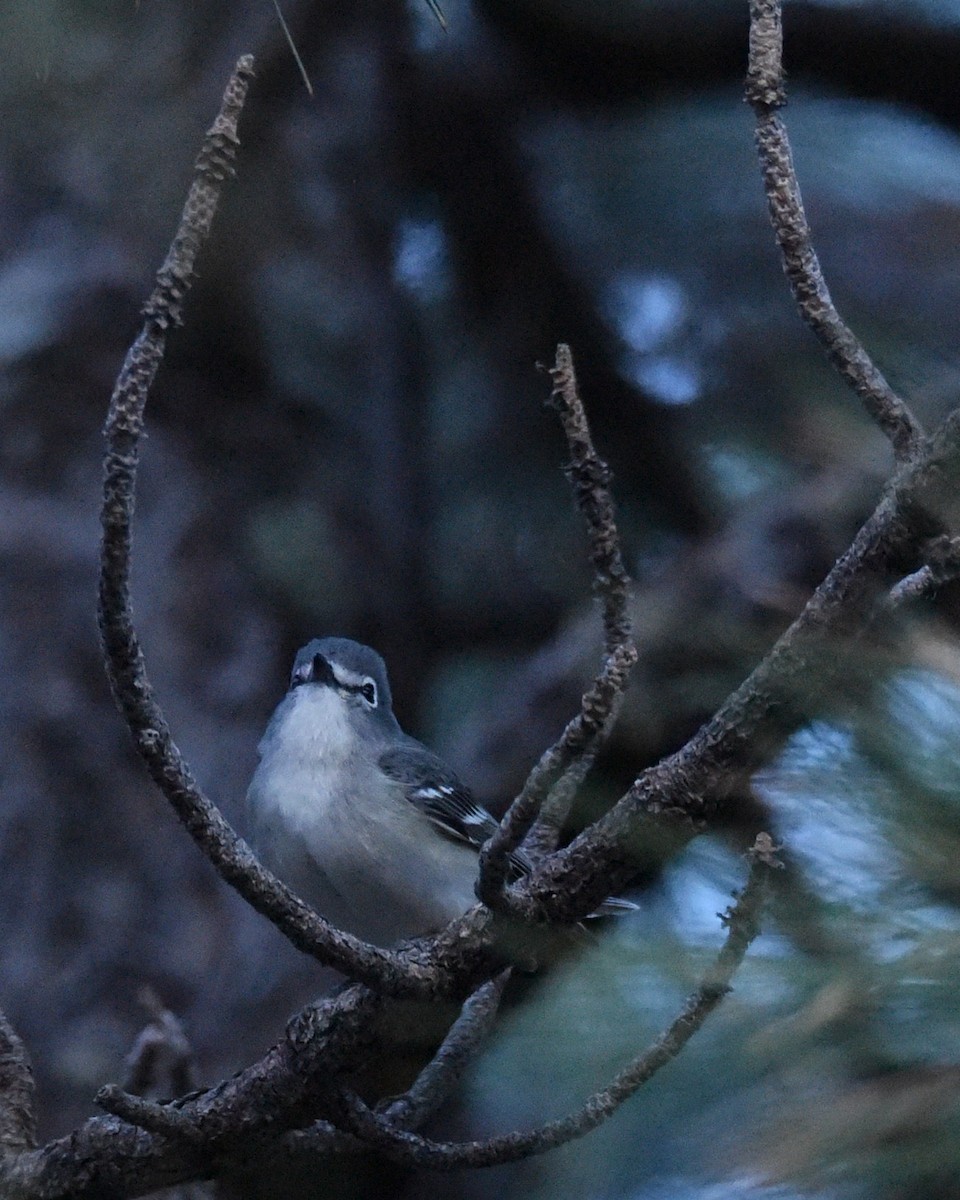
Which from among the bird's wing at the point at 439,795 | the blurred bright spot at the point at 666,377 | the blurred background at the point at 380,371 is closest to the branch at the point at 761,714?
the blurred background at the point at 380,371

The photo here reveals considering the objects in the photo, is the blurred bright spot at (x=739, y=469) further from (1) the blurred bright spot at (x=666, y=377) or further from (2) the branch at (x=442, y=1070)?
(2) the branch at (x=442, y=1070)

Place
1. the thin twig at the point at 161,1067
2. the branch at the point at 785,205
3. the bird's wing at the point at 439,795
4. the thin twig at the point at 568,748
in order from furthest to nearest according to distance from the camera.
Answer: the bird's wing at the point at 439,795 < the thin twig at the point at 161,1067 < the branch at the point at 785,205 < the thin twig at the point at 568,748

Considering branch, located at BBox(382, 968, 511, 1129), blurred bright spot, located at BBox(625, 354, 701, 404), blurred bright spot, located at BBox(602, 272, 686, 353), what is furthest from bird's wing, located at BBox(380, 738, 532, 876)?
blurred bright spot, located at BBox(602, 272, 686, 353)

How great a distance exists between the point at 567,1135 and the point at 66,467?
2243 millimetres

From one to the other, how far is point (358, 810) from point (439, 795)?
0.19 meters

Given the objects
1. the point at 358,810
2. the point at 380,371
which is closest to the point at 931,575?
the point at 358,810

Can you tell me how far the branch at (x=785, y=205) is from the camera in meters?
1.52

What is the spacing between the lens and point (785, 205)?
5.09ft

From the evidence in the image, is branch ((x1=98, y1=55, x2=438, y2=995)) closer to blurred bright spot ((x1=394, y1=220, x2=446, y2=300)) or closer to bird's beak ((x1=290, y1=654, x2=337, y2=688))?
bird's beak ((x1=290, y1=654, x2=337, y2=688))

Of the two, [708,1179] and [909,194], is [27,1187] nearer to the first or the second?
[708,1179]

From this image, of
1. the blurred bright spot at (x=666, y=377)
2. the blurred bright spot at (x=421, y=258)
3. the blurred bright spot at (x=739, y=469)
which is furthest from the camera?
the blurred bright spot at (x=421, y=258)

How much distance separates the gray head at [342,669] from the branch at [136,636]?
5.32 ft

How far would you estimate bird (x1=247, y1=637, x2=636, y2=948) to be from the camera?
2.96 metres

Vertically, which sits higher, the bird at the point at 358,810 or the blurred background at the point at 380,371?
the blurred background at the point at 380,371
